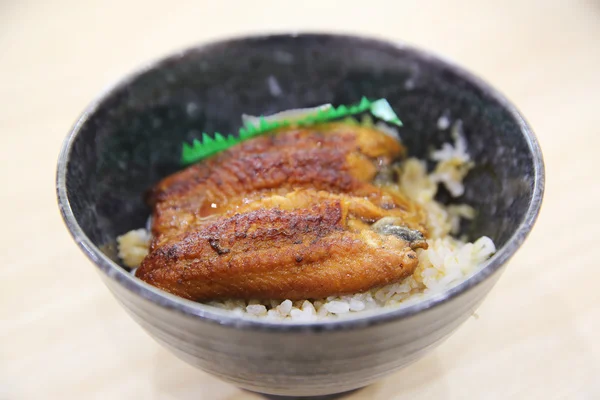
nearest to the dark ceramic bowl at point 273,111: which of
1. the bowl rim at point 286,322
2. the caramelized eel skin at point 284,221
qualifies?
the bowl rim at point 286,322

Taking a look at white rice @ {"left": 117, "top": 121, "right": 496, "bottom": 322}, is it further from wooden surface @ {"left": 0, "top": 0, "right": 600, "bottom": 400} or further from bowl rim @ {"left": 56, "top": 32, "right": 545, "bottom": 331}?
wooden surface @ {"left": 0, "top": 0, "right": 600, "bottom": 400}

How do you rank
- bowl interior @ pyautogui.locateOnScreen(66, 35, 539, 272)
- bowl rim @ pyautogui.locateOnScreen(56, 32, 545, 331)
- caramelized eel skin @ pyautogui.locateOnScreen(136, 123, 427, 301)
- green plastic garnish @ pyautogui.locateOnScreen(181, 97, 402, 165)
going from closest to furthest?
bowl rim @ pyautogui.locateOnScreen(56, 32, 545, 331)
caramelized eel skin @ pyautogui.locateOnScreen(136, 123, 427, 301)
bowl interior @ pyautogui.locateOnScreen(66, 35, 539, 272)
green plastic garnish @ pyautogui.locateOnScreen(181, 97, 402, 165)

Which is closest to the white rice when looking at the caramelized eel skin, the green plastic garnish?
the caramelized eel skin

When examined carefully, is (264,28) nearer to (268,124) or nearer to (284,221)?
(268,124)

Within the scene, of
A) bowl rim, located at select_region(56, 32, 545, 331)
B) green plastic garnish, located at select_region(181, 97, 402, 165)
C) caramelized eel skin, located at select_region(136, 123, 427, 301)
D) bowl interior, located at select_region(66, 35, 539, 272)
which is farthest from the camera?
green plastic garnish, located at select_region(181, 97, 402, 165)

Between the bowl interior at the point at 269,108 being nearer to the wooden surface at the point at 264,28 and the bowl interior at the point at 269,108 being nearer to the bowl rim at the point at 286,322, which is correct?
the bowl rim at the point at 286,322

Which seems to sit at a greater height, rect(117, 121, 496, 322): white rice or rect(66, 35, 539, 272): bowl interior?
rect(66, 35, 539, 272): bowl interior

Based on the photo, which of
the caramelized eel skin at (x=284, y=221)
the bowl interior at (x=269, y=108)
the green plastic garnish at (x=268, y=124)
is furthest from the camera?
the green plastic garnish at (x=268, y=124)
